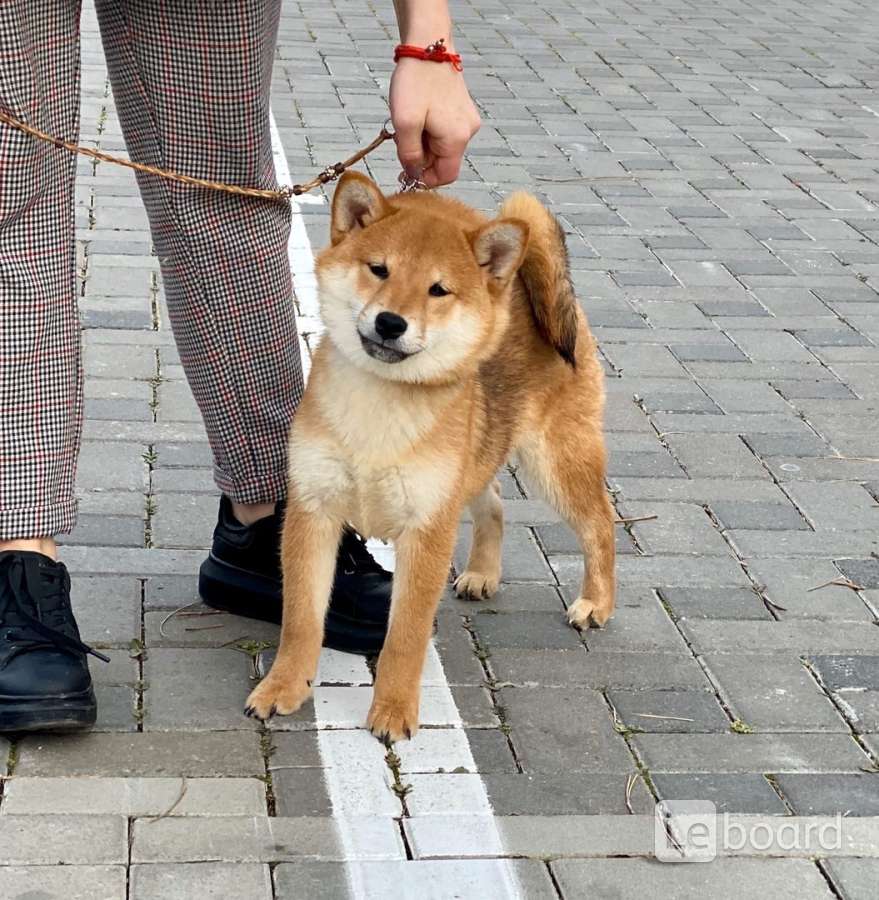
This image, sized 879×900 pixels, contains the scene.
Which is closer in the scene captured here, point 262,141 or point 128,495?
point 262,141

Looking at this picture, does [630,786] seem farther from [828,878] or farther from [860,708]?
[860,708]

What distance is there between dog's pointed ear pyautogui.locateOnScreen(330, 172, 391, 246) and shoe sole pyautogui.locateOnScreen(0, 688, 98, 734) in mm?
1131

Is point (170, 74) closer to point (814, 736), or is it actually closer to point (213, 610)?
point (213, 610)

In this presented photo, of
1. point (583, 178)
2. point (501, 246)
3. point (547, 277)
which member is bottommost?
point (583, 178)

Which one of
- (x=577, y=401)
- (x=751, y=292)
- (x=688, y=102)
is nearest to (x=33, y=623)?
(x=577, y=401)

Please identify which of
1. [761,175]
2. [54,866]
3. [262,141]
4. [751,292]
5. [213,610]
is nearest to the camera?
[54,866]

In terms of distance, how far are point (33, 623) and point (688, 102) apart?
7348 millimetres

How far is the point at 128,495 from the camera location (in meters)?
4.56

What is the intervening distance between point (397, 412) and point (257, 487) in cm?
56

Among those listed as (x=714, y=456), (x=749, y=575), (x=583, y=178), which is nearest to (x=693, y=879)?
(x=749, y=575)

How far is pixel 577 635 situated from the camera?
4004 millimetres

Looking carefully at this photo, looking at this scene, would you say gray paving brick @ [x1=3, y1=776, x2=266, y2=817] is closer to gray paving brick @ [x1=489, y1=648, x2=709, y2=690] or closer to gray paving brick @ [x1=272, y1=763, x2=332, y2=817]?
gray paving brick @ [x1=272, y1=763, x2=332, y2=817]

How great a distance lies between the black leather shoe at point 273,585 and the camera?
12.7 ft

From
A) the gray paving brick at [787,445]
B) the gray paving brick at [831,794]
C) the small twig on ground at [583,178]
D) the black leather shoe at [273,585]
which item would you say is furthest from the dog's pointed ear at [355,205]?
the small twig on ground at [583,178]
